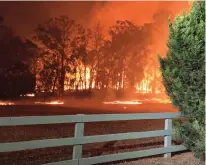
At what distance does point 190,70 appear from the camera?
7695 mm

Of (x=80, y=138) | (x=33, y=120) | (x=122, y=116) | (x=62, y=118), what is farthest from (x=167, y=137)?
(x=33, y=120)

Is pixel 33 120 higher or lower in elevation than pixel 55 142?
higher

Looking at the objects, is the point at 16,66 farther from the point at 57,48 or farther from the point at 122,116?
the point at 122,116

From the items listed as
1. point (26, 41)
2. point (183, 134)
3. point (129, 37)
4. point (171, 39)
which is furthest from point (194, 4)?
point (129, 37)

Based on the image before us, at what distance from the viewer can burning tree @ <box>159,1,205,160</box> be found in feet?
24.8

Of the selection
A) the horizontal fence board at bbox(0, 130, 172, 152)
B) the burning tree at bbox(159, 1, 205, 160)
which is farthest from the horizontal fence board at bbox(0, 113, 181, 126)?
the burning tree at bbox(159, 1, 205, 160)

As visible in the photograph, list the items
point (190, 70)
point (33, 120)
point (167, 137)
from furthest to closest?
1. point (167, 137)
2. point (190, 70)
3. point (33, 120)

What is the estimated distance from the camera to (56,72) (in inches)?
2525

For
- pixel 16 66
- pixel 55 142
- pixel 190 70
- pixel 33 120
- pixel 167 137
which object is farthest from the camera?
pixel 16 66

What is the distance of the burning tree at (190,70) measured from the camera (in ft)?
24.8

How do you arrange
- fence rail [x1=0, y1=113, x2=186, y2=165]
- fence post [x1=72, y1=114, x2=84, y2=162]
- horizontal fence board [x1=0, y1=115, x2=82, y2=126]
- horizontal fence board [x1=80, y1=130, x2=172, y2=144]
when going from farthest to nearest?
horizontal fence board [x1=80, y1=130, x2=172, y2=144], fence post [x1=72, y1=114, x2=84, y2=162], fence rail [x1=0, y1=113, x2=186, y2=165], horizontal fence board [x1=0, y1=115, x2=82, y2=126]

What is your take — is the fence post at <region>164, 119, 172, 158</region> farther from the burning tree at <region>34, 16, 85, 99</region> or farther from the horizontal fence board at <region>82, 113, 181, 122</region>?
the burning tree at <region>34, 16, 85, 99</region>

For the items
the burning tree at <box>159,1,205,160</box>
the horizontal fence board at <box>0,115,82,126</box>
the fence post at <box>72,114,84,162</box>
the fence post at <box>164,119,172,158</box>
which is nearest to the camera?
the horizontal fence board at <box>0,115,82,126</box>

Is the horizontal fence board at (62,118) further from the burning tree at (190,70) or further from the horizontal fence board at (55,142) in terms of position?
the burning tree at (190,70)
